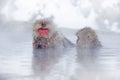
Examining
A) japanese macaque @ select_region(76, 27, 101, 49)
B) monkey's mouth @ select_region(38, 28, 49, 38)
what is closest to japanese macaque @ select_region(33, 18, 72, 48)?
monkey's mouth @ select_region(38, 28, 49, 38)

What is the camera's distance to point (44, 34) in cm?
725

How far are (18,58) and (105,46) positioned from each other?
259 centimetres

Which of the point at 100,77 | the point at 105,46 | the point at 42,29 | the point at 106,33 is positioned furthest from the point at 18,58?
the point at 106,33

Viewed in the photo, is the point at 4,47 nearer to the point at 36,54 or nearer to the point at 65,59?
the point at 36,54

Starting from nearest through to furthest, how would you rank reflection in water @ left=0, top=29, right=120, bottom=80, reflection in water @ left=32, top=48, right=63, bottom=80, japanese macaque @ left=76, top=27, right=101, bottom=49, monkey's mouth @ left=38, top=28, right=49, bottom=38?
reflection in water @ left=0, top=29, right=120, bottom=80
reflection in water @ left=32, top=48, right=63, bottom=80
monkey's mouth @ left=38, top=28, right=49, bottom=38
japanese macaque @ left=76, top=27, right=101, bottom=49

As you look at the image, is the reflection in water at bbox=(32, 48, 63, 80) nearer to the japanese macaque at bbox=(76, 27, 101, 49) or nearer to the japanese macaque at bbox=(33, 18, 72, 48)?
the japanese macaque at bbox=(33, 18, 72, 48)

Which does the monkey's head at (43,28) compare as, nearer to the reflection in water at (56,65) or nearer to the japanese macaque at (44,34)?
the japanese macaque at (44,34)

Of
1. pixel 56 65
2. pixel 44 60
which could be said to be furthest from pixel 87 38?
pixel 56 65

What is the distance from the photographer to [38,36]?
733 cm

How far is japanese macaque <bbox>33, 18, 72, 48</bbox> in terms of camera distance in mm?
7281

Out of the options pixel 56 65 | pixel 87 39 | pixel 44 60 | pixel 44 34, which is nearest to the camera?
pixel 56 65

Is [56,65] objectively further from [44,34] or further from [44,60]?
[44,34]

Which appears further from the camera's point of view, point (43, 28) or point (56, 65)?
point (43, 28)

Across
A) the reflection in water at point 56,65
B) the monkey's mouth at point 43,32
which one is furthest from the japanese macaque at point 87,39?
the monkey's mouth at point 43,32
